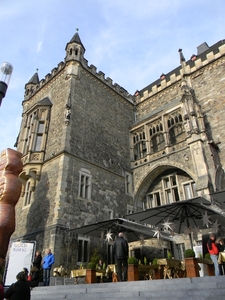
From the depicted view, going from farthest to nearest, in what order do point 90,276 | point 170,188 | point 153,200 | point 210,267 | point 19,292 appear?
1. point 153,200
2. point 170,188
3. point 90,276
4. point 210,267
5. point 19,292

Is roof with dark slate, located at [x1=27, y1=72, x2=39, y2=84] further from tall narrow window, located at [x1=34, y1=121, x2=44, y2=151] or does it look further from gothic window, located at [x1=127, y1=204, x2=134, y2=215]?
gothic window, located at [x1=127, y1=204, x2=134, y2=215]

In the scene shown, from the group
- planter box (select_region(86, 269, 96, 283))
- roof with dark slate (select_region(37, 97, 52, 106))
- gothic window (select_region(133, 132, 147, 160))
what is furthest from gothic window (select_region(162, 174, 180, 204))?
roof with dark slate (select_region(37, 97, 52, 106))

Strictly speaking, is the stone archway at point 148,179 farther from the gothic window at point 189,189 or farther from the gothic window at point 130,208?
the gothic window at point 189,189

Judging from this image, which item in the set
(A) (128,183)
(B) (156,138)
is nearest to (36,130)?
(A) (128,183)

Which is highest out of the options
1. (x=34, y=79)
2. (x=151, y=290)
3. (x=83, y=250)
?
(x=34, y=79)

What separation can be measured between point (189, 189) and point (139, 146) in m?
6.03

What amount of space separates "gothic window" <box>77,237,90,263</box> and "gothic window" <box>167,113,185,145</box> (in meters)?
9.19

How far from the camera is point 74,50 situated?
18.9 m

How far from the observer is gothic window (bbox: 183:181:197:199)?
15252 millimetres

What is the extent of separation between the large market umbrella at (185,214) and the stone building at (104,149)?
300 centimetres

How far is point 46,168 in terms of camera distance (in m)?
15.2

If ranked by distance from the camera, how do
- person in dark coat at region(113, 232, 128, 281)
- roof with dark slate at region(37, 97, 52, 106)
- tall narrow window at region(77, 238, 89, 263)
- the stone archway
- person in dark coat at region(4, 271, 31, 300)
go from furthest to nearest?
roof with dark slate at region(37, 97, 52, 106), the stone archway, tall narrow window at region(77, 238, 89, 263), person in dark coat at region(113, 232, 128, 281), person in dark coat at region(4, 271, 31, 300)

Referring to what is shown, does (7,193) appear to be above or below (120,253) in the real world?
above

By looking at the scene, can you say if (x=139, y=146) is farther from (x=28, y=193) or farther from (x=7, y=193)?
(x=7, y=193)
